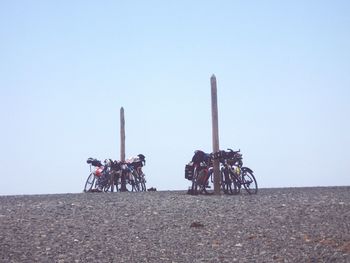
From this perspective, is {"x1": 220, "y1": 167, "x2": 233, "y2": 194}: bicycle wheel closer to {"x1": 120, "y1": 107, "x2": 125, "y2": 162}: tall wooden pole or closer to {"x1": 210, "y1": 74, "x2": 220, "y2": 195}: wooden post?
{"x1": 210, "y1": 74, "x2": 220, "y2": 195}: wooden post

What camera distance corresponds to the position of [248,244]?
32.0 feet

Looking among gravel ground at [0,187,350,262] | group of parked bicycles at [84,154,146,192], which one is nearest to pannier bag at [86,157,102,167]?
group of parked bicycles at [84,154,146,192]

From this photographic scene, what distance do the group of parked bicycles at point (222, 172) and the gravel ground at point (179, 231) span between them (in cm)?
387

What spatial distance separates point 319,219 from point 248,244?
215 cm

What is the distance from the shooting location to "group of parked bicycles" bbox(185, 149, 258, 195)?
1809 cm

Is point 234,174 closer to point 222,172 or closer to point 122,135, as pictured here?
point 222,172

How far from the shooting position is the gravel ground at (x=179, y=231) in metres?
9.20

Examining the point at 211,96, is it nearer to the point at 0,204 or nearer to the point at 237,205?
the point at 237,205

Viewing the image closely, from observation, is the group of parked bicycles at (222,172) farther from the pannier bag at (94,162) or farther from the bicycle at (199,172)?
the pannier bag at (94,162)

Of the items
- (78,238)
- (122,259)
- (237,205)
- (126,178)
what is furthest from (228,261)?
(126,178)

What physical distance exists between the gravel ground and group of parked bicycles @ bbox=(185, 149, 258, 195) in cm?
387

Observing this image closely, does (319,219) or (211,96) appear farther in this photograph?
(211,96)

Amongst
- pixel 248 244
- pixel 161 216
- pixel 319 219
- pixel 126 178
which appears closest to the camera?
pixel 248 244

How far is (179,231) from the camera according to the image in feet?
35.6
